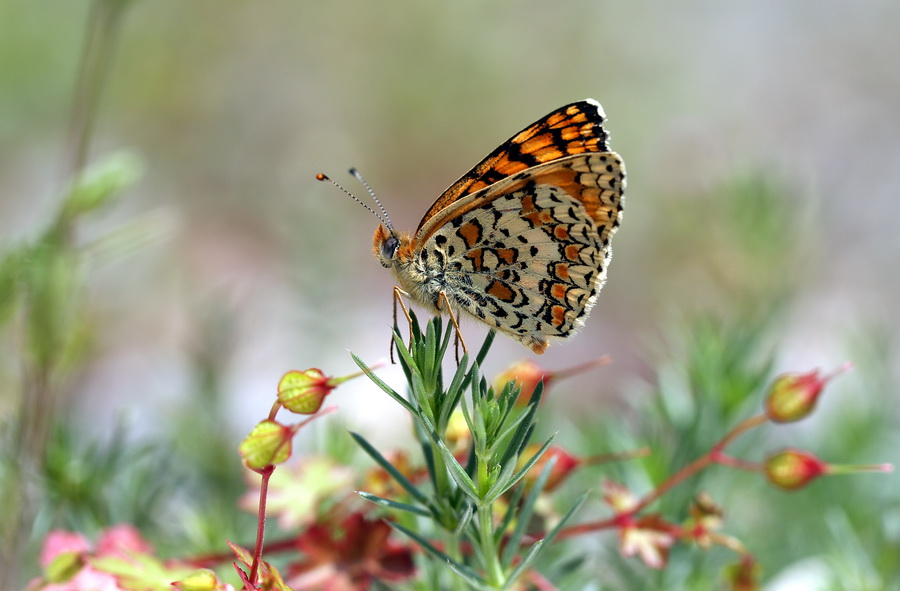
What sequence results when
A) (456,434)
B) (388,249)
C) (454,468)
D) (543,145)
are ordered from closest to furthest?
(454,468)
(456,434)
(543,145)
(388,249)

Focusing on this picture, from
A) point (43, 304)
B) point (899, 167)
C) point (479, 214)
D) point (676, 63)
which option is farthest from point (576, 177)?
point (676, 63)

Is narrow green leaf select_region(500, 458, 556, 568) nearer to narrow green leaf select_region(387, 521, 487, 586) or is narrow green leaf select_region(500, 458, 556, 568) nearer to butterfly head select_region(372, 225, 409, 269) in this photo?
narrow green leaf select_region(387, 521, 487, 586)

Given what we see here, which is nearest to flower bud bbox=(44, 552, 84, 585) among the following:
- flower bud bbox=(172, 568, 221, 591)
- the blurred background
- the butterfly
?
flower bud bbox=(172, 568, 221, 591)

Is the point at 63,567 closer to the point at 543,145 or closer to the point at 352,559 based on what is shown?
the point at 352,559

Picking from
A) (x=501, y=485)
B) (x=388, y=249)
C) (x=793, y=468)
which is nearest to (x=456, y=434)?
(x=501, y=485)

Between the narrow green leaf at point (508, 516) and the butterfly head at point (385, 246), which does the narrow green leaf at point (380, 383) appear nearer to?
the narrow green leaf at point (508, 516)

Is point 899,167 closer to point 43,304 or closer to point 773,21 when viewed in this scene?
point 773,21
